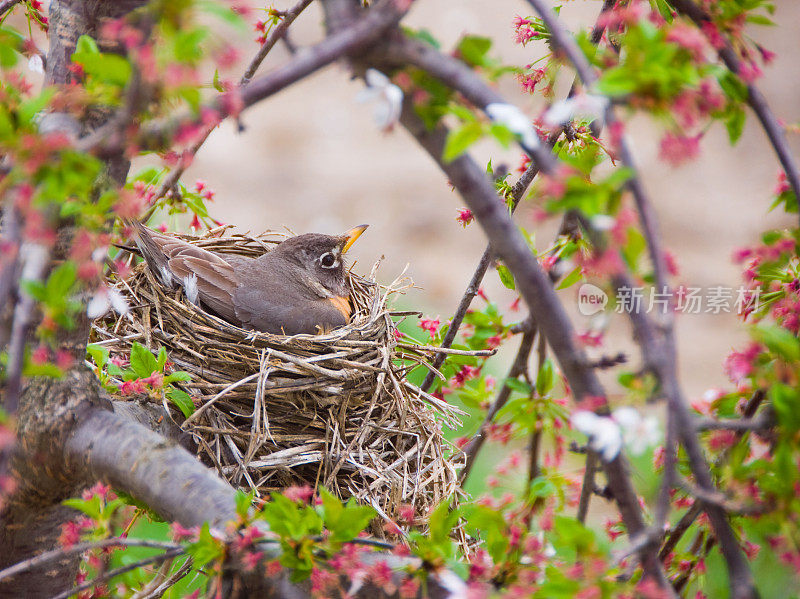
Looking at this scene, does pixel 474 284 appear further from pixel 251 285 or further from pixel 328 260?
pixel 328 260

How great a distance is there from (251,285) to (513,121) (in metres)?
1.88

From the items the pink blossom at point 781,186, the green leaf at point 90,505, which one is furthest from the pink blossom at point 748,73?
the green leaf at point 90,505

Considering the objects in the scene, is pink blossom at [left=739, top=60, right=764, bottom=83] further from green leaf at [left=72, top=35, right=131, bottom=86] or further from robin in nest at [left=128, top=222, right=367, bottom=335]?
robin in nest at [left=128, top=222, right=367, bottom=335]

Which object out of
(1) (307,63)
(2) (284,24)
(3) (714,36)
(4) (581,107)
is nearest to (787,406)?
(4) (581,107)

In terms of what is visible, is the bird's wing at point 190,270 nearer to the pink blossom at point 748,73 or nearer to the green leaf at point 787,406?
the pink blossom at point 748,73

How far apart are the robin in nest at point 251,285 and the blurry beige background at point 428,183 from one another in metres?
3.74

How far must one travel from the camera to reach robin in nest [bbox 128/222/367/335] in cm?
258

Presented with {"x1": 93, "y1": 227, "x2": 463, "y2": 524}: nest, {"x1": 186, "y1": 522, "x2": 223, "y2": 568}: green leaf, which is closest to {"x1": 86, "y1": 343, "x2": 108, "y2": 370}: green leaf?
{"x1": 93, "y1": 227, "x2": 463, "y2": 524}: nest

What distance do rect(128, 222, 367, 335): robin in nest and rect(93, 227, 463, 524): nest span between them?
93 mm

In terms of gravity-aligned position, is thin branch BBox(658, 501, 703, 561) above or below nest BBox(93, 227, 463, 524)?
above

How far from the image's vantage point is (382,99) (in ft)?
3.34

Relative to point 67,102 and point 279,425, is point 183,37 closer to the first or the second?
point 67,102

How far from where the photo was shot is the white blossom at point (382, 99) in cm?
100

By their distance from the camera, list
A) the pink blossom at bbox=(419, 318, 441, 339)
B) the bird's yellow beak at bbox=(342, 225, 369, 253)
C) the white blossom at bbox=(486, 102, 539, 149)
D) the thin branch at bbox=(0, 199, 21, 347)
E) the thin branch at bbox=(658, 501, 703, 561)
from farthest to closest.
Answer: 1. the bird's yellow beak at bbox=(342, 225, 369, 253)
2. the pink blossom at bbox=(419, 318, 441, 339)
3. the thin branch at bbox=(658, 501, 703, 561)
4. the white blossom at bbox=(486, 102, 539, 149)
5. the thin branch at bbox=(0, 199, 21, 347)
